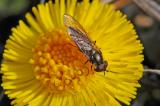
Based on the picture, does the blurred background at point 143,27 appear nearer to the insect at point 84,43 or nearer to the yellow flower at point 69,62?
the yellow flower at point 69,62

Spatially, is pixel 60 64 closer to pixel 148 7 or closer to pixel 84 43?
pixel 84 43

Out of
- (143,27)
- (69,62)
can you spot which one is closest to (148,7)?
(143,27)

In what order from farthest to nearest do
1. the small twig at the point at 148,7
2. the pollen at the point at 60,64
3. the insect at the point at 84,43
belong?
1. the small twig at the point at 148,7
2. the pollen at the point at 60,64
3. the insect at the point at 84,43

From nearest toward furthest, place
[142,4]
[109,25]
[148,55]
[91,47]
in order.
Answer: [91,47]
[109,25]
[142,4]
[148,55]

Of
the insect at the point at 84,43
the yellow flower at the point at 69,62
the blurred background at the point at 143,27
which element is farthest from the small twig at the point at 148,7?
the insect at the point at 84,43

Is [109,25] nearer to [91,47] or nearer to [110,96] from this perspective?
[91,47]

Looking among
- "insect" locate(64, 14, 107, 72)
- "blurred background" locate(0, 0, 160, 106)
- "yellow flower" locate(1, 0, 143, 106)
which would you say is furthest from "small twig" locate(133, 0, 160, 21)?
"insect" locate(64, 14, 107, 72)

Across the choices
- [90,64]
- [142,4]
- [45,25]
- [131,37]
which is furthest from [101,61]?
[142,4]
